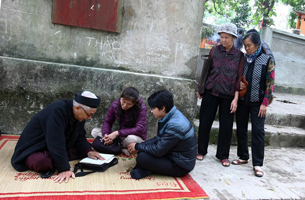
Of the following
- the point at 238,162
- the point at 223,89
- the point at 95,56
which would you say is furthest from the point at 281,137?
the point at 95,56

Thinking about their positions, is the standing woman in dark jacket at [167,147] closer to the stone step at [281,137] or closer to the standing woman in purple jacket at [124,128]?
the standing woman in purple jacket at [124,128]

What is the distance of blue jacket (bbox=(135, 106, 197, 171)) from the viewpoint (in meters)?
2.88

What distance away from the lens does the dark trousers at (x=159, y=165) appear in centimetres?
295

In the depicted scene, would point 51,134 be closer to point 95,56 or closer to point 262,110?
point 95,56

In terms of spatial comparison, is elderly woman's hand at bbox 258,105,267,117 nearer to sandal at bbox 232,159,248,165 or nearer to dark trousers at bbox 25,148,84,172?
sandal at bbox 232,159,248,165

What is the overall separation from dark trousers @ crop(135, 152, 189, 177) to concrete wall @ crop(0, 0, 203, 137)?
1.47 metres

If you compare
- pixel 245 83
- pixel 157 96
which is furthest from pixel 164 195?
pixel 245 83

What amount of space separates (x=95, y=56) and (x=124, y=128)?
1326 millimetres

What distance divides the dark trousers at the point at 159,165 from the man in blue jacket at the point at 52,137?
0.79 metres

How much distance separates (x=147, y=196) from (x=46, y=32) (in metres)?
2.96

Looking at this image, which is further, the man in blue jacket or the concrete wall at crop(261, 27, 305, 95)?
the concrete wall at crop(261, 27, 305, 95)

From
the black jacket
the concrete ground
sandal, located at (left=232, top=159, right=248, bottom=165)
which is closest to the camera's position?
the black jacket

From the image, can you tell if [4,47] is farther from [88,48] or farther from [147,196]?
[147,196]

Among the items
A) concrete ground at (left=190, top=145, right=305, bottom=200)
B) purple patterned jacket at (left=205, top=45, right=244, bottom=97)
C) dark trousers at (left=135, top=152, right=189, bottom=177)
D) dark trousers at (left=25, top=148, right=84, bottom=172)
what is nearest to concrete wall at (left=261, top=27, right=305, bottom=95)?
A: concrete ground at (left=190, top=145, right=305, bottom=200)
